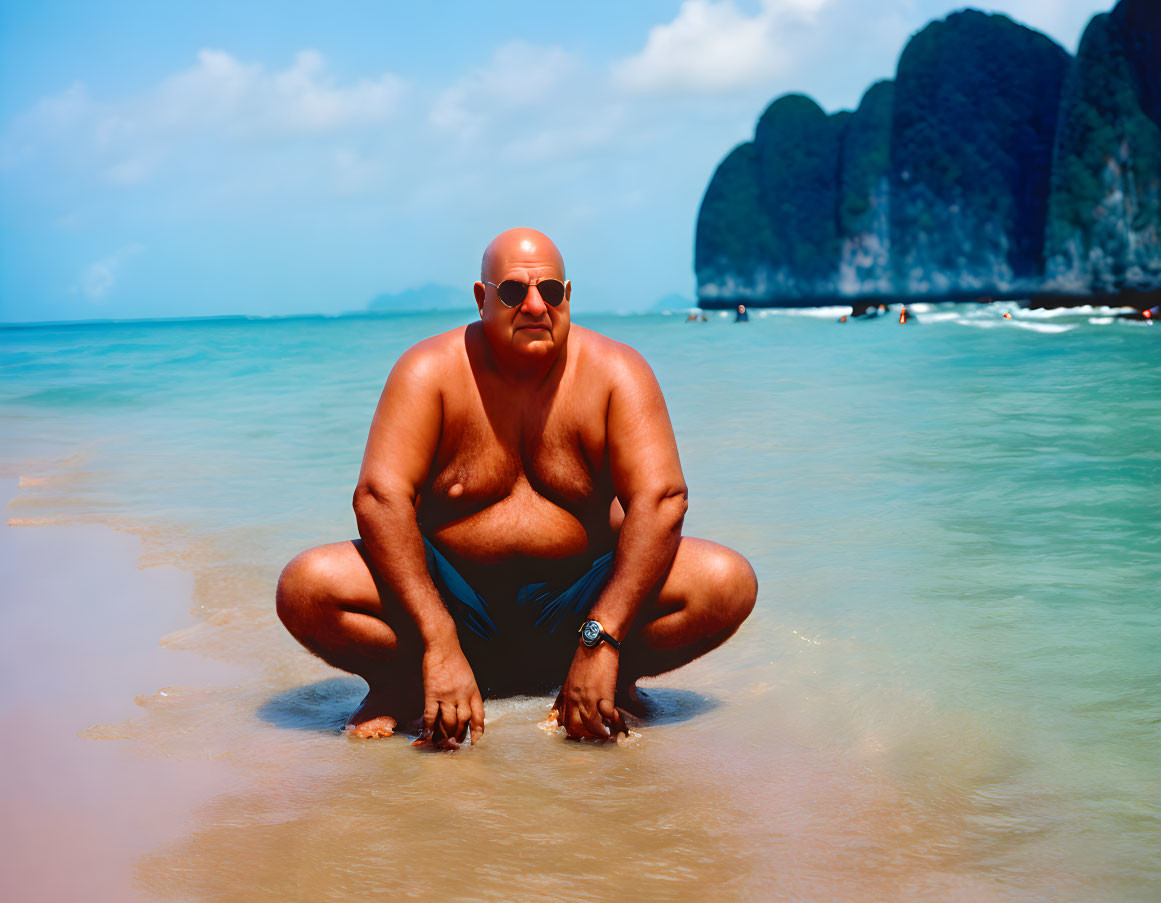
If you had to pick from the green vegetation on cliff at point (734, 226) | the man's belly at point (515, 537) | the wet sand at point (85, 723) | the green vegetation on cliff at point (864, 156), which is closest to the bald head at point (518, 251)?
the man's belly at point (515, 537)

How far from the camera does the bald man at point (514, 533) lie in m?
2.61

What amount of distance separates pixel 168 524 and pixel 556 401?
4305mm

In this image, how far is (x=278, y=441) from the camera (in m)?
10.4

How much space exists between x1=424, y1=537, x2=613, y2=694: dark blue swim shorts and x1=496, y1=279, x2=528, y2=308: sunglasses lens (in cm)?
70

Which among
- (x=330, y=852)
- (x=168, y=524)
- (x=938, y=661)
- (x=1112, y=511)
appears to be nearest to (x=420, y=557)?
(x=330, y=852)

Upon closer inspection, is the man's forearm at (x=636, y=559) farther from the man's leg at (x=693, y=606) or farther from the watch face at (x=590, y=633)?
the man's leg at (x=693, y=606)

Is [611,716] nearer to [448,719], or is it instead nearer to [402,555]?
[448,719]

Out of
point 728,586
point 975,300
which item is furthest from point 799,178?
point 728,586

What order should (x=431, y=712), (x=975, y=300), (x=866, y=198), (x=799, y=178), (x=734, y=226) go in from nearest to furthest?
(x=431, y=712), (x=975, y=300), (x=866, y=198), (x=799, y=178), (x=734, y=226)

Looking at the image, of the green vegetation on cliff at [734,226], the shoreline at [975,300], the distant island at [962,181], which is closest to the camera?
the shoreline at [975,300]

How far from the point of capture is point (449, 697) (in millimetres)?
2582

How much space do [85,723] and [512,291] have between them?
66.8 inches

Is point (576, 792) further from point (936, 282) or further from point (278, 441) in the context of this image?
point (936, 282)

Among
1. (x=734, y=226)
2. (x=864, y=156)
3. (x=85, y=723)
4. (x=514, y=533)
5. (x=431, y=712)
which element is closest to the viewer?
(x=431, y=712)
